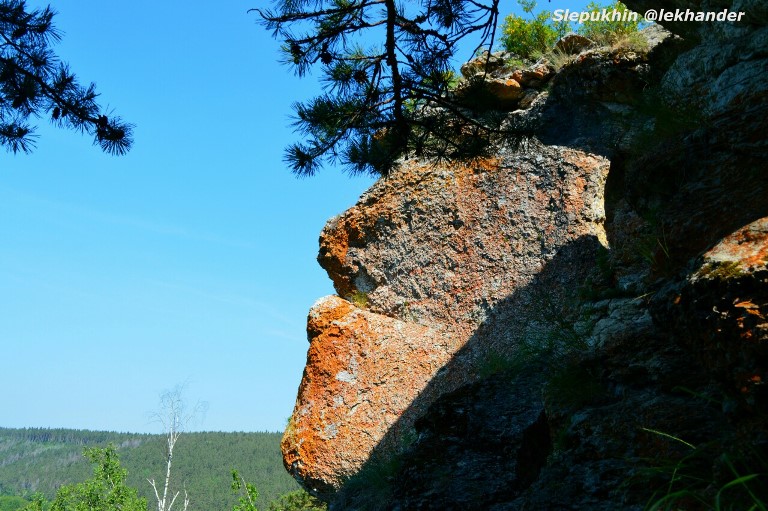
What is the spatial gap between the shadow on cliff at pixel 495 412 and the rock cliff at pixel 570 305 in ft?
0.06

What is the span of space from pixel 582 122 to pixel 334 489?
524cm

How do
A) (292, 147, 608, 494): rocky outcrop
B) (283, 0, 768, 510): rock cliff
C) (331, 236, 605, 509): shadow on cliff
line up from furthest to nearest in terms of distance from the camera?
1. (292, 147, 608, 494): rocky outcrop
2. (331, 236, 605, 509): shadow on cliff
3. (283, 0, 768, 510): rock cliff

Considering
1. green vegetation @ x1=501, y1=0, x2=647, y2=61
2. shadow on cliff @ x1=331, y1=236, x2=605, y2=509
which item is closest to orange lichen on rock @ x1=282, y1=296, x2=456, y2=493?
shadow on cliff @ x1=331, y1=236, x2=605, y2=509

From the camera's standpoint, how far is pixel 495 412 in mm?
4910

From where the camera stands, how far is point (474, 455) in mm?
4551

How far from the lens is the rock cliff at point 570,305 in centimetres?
278

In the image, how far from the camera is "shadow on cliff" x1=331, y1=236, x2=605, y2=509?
4312mm

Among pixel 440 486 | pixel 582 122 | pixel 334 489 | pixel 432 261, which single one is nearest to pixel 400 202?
pixel 432 261

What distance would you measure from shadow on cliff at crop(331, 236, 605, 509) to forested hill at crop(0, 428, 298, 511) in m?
93.3

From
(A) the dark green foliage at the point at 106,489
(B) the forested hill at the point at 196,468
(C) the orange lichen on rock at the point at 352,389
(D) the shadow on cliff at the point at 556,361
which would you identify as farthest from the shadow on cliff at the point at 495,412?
(B) the forested hill at the point at 196,468

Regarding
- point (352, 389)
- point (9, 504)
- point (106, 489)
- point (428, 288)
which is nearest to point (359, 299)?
point (428, 288)

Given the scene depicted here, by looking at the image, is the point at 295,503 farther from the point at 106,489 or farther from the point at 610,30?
the point at 610,30

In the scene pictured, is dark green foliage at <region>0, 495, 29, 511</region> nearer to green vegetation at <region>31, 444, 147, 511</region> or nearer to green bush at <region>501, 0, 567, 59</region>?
green vegetation at <region>31, 444, 147, 511</region>

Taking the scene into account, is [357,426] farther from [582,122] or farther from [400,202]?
[582,122]
